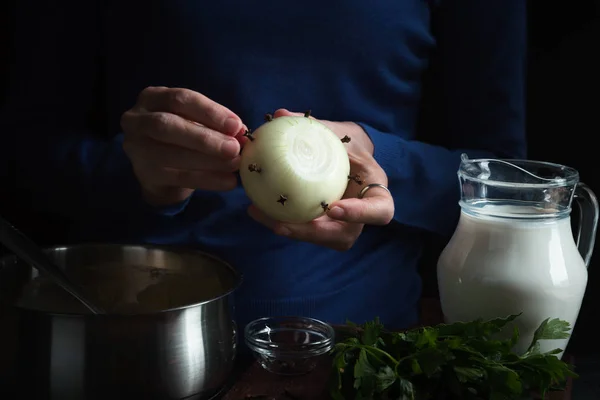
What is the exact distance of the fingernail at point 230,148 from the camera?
59 centimetres

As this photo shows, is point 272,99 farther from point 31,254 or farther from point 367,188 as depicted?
point 31,254

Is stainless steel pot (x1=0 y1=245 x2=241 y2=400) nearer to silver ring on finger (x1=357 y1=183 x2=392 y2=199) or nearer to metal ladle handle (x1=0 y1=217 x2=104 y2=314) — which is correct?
metal ladle handle (x1=0 y1=217 x2=104 y2=314)

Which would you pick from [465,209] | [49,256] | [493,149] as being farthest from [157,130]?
[493,149]

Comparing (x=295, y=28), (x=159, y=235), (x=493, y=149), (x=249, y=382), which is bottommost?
(x=249, y=382)

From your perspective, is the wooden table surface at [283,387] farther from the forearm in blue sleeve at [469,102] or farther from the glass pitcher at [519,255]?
the forearm in blue sleeve at [469,102]

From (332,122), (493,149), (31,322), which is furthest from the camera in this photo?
(493,149)

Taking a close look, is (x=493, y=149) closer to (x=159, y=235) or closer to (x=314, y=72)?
(x=314, y=72)

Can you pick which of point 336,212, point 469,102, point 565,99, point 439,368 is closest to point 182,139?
point 336,212

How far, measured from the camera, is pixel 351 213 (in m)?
0.60

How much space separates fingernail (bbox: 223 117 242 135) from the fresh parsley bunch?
0.65 ft

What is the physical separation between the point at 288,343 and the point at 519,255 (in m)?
0.21

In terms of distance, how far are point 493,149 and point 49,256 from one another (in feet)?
1.71

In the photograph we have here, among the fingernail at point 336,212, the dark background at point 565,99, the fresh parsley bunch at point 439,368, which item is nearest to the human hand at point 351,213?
the fingernail at point 336,212

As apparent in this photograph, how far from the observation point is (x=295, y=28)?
77cm
